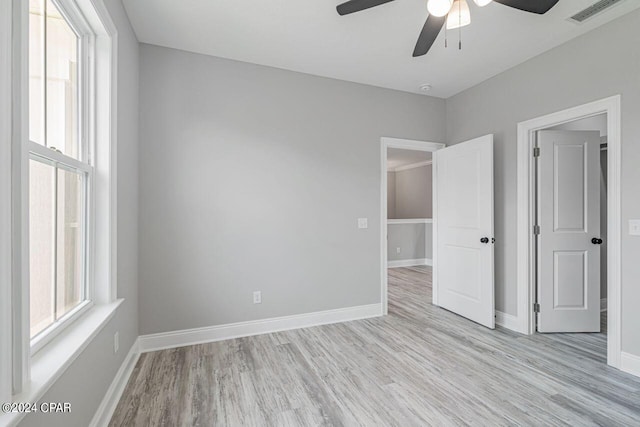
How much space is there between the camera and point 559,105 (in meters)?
2.73

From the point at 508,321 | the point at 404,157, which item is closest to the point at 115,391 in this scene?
the point at 508,321

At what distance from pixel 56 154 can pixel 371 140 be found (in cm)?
291

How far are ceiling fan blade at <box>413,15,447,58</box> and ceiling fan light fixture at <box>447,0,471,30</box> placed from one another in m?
0.05

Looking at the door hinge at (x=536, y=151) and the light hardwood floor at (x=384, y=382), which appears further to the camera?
the door hinge at (x=536, y=151)

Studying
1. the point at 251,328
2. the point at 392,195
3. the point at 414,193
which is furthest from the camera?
the point at 392,195

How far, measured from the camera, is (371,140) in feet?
11.7

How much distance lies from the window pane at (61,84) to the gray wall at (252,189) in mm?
994

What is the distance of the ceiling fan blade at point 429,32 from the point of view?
5.93 ft

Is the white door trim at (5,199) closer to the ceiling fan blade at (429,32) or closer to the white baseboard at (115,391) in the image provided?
the white baseboard at (115,391)

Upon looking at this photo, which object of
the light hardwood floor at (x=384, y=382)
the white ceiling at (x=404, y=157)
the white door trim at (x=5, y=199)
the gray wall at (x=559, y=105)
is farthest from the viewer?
the white ceiling at (x=404, y=157)

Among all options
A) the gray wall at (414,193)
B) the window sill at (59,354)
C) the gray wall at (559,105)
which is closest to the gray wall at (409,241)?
the gray wall at (414,193)

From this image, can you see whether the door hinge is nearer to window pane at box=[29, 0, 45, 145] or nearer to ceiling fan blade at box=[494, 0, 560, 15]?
Answer: ceiling fan blade at box=[494, 0, 560, 15]

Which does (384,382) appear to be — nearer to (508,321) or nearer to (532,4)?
(508,321)

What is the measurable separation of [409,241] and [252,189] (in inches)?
196
